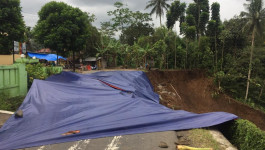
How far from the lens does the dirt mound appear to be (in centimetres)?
1628

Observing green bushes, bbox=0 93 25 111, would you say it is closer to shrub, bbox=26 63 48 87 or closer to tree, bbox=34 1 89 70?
shrub, bbox=26 63 48 87

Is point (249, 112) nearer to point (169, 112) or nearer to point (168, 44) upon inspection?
point (168, 44)

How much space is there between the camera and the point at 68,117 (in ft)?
16.5

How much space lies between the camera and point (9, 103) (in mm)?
7039

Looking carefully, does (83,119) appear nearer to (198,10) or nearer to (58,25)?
(58,25)

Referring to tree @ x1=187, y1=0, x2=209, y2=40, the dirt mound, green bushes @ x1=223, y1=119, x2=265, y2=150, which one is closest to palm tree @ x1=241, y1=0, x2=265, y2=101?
the dirt mound

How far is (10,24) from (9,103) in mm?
5752

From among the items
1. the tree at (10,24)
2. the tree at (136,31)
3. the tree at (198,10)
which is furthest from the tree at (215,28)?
the tree at (10,24)

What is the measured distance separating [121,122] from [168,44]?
59.4 ft

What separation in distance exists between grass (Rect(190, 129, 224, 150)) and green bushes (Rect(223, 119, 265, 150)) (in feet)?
3.42

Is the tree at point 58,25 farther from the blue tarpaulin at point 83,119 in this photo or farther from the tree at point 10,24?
the blue tarpaulin at point 83,119

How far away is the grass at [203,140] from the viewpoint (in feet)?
13.2

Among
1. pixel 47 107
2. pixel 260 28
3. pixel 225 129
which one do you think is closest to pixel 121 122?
pixel 47 107

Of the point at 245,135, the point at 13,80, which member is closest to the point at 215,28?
the point at 245,135
